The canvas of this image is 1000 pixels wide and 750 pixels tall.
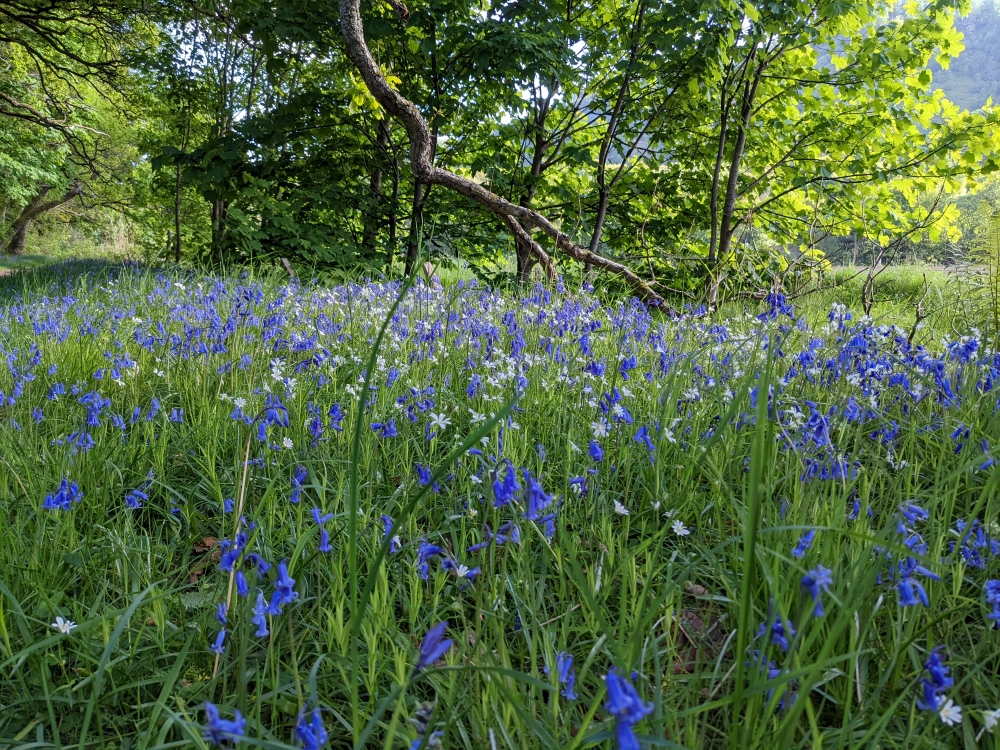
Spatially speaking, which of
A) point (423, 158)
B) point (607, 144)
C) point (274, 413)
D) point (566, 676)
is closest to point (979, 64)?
point (607, 144)

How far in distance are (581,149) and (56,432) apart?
6.90m

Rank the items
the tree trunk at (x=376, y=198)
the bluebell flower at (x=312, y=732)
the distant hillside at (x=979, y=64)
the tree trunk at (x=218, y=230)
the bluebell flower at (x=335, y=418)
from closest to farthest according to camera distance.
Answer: the bluebell flower at (x=312, y=732) → the bluebell flower at (x=335, y=418) → the tree trunk at (x=218, y=230) → the tree trunk at (x=376, y=198) → the distant hillside at (x=979, y=64)

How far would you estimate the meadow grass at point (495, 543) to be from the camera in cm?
110

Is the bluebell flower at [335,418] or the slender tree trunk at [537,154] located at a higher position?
the slender tree trunk at [537,154]

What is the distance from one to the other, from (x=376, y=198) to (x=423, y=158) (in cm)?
157

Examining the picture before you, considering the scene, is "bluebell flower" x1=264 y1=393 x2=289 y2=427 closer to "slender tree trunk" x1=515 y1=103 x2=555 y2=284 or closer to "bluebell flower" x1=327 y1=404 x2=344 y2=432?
"bluebell flower" x1=327 y1=404 x2=344 y2=432

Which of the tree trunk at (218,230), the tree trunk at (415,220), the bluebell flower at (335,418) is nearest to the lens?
the bluebell flower at (335,418)

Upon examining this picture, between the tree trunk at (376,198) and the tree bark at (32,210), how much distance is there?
2684 centimetres

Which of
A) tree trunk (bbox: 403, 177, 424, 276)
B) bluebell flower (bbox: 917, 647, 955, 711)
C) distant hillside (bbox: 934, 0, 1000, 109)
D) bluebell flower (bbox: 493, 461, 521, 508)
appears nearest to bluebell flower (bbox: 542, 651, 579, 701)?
bluebell flower (bbox: 493, 461, 521, 508)

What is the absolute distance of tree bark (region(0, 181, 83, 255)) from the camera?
95.2ft

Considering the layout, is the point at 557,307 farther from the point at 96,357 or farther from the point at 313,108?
the point at 313,108

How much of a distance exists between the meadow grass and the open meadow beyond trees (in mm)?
17

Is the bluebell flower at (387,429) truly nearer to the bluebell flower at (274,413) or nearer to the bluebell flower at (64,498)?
the bluebell flower at (274,413)

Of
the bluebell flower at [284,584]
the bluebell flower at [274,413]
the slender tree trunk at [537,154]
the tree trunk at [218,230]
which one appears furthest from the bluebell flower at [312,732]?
the slender tree trunk at [537,154]
